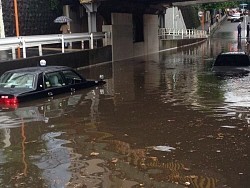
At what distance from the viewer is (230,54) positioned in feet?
→ 64.8

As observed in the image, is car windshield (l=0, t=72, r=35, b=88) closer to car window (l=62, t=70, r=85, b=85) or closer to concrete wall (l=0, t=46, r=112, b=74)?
car window (l=62, t=70, r=85, b=85)

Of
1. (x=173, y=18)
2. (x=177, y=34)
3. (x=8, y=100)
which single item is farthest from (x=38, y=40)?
(x=173, y=18)

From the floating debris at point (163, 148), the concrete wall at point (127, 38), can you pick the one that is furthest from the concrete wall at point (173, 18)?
the floating debris at point (163, 148)

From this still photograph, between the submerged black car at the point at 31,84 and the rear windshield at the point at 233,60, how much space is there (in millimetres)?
8730

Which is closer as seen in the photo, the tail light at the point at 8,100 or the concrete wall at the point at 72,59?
the tail light at the point at 8,100

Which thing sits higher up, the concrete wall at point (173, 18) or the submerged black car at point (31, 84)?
the concrete wall at point (173, 18)

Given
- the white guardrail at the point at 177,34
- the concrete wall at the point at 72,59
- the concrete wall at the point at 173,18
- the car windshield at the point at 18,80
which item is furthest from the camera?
the concrete wall at the point at 173,18

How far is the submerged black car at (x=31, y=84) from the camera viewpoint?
12.1 metres

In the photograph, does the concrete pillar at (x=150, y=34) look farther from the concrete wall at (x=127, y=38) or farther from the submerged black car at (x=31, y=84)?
the submerged black car at (x=31, y=84)

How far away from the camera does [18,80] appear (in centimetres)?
1273

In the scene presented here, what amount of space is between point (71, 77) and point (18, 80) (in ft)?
7.28

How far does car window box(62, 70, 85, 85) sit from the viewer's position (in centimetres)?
1416

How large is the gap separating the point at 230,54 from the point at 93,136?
12.4 metres

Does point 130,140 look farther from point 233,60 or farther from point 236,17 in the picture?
point 236,17
